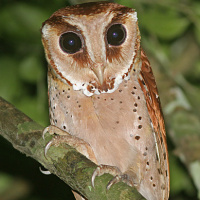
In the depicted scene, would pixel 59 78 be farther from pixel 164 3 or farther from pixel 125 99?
pixel 164 3

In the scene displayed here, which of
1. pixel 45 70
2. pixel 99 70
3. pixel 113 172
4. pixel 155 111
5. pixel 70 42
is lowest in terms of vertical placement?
pixel 45 70

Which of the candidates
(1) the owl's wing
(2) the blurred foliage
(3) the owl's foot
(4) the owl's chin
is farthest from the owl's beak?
(2) the blurred foliage

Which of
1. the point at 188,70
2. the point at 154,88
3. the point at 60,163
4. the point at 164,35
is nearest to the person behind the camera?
the point at 60,163

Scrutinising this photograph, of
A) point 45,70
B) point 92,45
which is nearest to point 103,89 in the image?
point 92,45

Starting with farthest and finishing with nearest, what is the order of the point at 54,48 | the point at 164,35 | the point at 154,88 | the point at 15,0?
1. the point at 15,0
2. the point at 164,35
3. the point at 154,88
4. the point at 54,48

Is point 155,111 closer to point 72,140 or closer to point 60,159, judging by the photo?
point 72,140

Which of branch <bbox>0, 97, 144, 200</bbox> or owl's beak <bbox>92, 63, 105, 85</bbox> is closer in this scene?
branch <bbox>0, 97, 144, 200</bbox>

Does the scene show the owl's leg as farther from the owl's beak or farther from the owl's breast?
the owl's beak

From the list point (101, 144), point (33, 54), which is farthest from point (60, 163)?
point (33, 54)
